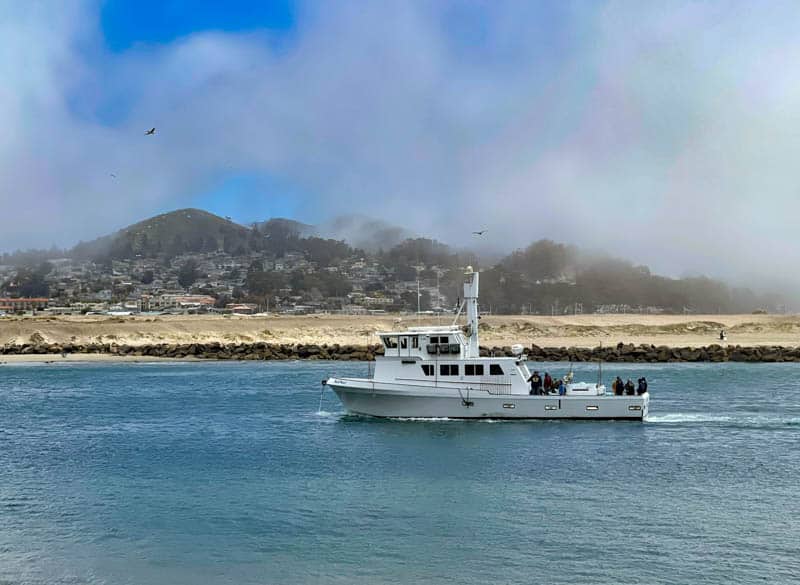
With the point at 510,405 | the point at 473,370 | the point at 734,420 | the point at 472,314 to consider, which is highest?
the point at 472,314

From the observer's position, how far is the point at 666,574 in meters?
17.2

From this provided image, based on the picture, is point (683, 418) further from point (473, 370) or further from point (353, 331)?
point (353, 331)

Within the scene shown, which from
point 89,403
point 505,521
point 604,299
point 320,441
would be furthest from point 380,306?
point 505,521

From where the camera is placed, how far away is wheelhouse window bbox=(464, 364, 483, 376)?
116 feet

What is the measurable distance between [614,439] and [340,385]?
36.9 ft

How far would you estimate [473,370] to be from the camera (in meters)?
35.6

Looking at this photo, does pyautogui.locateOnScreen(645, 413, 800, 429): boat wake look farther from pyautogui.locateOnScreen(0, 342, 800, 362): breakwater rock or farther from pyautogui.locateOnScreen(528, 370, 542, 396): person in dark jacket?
pyautogui.locateOnScreen(0, 342, 800, 362): breakwater rock

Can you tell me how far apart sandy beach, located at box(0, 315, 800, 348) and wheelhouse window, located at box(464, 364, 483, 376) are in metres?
50.9

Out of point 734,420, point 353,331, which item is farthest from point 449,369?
point 353,331

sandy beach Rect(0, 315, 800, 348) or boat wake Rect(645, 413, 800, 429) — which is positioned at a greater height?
sandy beach Rect(0, 315, 800, 348)

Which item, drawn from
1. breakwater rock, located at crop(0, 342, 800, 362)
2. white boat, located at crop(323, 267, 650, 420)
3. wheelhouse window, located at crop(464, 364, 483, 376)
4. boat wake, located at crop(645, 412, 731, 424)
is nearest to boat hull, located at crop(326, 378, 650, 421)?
white boat, located at crop(323, 267, 650, 420)

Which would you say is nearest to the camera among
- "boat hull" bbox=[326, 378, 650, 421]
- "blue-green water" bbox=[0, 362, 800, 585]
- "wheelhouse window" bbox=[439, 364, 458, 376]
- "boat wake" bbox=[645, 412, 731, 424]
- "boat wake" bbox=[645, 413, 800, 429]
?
"blue-green water" bbox=[0, 362, 800, 585]

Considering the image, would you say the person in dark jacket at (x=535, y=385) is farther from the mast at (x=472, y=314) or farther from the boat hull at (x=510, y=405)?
the mast at (x=472, y=314)

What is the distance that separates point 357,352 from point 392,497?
5347 centimetres
